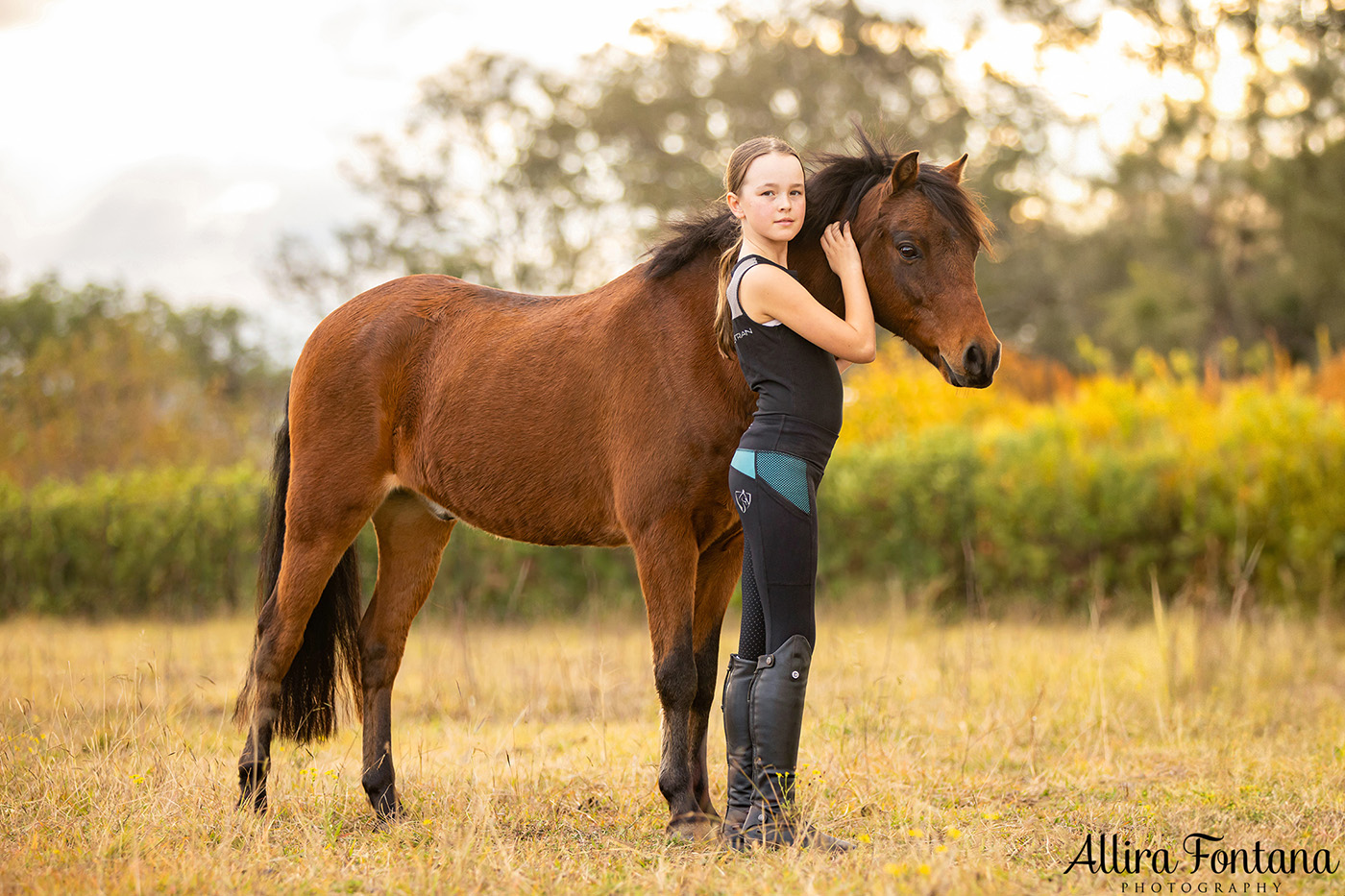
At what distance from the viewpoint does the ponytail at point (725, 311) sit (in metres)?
3.45

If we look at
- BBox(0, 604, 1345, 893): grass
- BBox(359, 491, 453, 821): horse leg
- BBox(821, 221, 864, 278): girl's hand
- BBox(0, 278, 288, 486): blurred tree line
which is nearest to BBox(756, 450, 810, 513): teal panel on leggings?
BBox(821, 221, 864, 278): girl's hand

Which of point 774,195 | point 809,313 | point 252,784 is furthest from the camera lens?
point 252,784

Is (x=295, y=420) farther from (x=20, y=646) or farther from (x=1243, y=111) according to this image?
(x=1243, y=111)

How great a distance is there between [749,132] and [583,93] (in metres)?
4.33

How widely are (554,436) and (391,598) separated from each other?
1.22 meters

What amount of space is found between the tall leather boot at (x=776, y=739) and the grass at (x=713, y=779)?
139 mm

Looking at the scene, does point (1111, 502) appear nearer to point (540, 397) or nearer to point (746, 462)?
point (540, 397)

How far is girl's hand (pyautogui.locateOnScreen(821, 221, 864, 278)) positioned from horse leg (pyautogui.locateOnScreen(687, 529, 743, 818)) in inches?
41.8

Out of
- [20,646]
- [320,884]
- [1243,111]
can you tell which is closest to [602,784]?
[320,884]

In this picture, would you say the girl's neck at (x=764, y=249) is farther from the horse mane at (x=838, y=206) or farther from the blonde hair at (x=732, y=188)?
the horse mane at (x=838, y=206)

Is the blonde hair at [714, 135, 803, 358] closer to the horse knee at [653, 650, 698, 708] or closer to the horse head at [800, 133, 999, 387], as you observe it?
the horse head at [800, 133, 999, 387]

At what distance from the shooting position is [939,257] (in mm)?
3410

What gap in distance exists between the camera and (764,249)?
341cm

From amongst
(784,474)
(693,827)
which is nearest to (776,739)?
(693,827)
